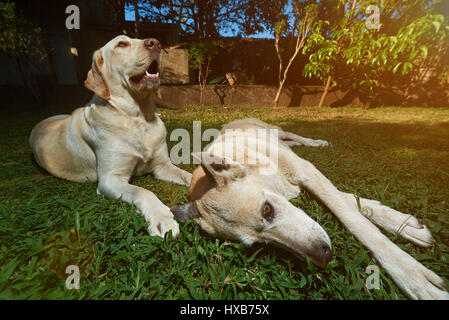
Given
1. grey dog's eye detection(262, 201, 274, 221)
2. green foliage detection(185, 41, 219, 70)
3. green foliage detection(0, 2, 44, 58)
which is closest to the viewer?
grey dog's eye detection(262, 201, 274, 221)

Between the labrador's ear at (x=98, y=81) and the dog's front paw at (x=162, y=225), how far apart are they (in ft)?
5.03

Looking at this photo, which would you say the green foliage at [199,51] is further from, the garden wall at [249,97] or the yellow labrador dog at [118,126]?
the yellow labrador dog at [118,126]

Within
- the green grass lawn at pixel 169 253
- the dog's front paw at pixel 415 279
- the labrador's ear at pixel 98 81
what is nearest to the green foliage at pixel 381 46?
the green grass lawn at pixel 169 253

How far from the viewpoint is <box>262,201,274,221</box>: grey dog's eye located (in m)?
1.45

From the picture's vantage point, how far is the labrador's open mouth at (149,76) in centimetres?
249

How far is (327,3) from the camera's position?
344 inches

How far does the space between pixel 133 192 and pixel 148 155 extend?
62 centimetres

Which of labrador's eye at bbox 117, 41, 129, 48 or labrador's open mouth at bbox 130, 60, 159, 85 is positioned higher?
labrador's eye at bbox 117, 41, 129, 48

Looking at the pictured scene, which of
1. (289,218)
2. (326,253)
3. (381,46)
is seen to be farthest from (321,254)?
Result: (381,46)

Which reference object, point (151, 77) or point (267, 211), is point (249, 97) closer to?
point (151, 77)

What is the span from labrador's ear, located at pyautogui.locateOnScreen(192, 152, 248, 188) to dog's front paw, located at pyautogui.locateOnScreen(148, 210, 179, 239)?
1.52 feet

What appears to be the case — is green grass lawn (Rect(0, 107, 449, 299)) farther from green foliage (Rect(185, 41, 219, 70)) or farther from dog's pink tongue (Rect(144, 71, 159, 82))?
green foliage (Rect(185, 41, 219, 70))

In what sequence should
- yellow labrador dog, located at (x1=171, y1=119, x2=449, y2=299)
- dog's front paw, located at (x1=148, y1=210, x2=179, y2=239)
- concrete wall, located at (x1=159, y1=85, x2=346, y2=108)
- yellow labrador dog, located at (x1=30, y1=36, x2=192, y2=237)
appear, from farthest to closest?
concrete wall, located at (x1=159, y1=85, x2=346, y2=108)
yellow labrador dog, located at (x1=30, y1=36, x2=192, y2=237)
dog's front paw, located at (x1=148, y1=210, x2=179, y2=239)
yellow labrador dog, located at (x1=171, y1=119, x2=449, y2=299)

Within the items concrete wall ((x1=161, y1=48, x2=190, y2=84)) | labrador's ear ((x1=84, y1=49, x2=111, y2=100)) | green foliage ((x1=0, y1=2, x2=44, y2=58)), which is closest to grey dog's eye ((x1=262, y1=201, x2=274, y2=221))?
labrador's ear ((x1=84, y1=49, x2=111, y2=100))
